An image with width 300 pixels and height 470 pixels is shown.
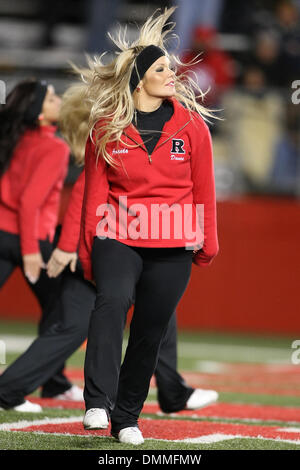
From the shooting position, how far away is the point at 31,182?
6.72 meters

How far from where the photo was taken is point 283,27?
14.9m

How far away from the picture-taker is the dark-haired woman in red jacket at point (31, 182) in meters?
6.71

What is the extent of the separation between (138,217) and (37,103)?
2.27 metres

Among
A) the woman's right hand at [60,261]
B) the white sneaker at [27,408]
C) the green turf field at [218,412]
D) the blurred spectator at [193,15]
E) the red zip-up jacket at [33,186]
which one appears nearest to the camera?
the green turf field at [218,412]

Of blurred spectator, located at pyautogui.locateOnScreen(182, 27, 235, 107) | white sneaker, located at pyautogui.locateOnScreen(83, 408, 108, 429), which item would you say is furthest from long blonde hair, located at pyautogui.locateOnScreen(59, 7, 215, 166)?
blurred spectator, located at pyautogui.locateOnScreen(182, 27, 235, 107)

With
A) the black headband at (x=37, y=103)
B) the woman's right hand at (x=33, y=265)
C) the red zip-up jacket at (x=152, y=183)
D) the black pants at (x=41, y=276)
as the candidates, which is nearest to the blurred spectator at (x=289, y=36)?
the black headband at (x=37, y=103)

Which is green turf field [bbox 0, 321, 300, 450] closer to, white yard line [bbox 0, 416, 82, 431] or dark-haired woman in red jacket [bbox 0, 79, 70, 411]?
white yard line [bbox 0, 416, 82, 431]

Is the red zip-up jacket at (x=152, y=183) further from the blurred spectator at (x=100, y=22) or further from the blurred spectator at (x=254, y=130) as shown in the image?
the blurred spectator at (x=100, y=22)

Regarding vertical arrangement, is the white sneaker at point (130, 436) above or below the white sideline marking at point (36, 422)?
above

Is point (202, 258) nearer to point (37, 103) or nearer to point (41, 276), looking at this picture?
point (41, 276)

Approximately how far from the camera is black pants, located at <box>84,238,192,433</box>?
487cm
